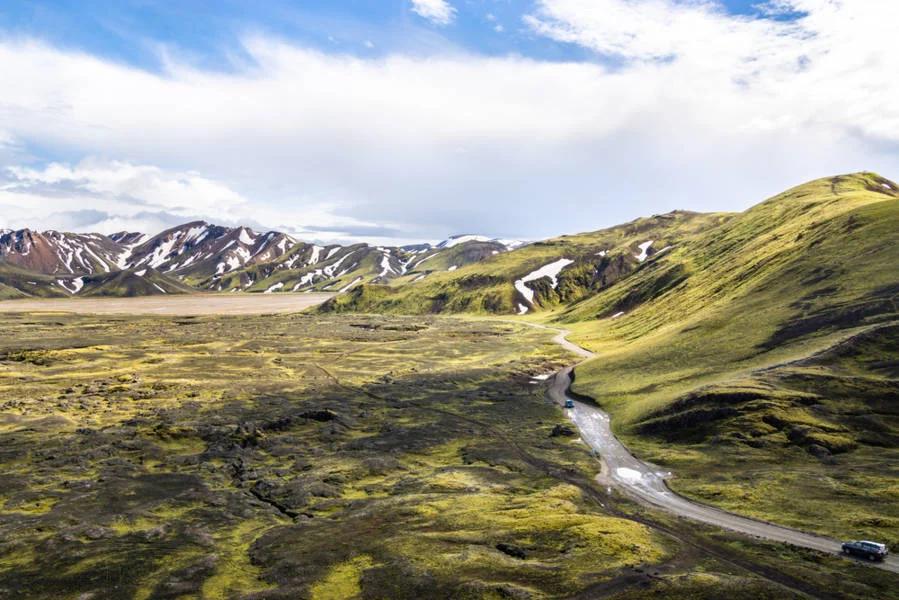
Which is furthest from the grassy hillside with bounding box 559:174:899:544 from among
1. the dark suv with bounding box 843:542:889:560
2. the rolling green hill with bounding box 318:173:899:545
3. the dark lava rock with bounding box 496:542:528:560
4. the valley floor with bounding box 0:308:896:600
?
the dark lava rock with bounding box 496:542:528:560

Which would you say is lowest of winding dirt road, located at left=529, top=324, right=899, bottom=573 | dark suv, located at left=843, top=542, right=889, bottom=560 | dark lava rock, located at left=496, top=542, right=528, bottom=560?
dark lava rock, located at left=496, top=542, right=528, bottom=560

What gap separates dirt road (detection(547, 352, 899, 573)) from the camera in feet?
168

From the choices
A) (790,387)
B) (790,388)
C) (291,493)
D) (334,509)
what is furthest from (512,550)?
(790,387)

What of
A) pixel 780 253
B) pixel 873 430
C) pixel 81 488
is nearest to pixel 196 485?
pixel 81 488

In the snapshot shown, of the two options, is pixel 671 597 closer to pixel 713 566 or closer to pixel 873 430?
pixel 713 566

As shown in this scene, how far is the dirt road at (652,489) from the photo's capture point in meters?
51.2

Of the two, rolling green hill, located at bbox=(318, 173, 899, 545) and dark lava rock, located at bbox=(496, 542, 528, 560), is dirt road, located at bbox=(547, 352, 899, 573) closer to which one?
rolling green hill, located at bbox=(318, 173, 899, 545)

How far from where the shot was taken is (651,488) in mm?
70000

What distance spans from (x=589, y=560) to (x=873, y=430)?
2330 inches

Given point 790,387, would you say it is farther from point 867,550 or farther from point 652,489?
point 867,550

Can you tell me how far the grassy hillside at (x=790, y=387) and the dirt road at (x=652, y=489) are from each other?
7.86ft

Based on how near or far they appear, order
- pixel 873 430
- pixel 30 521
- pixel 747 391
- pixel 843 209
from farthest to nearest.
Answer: pixel 843 209 → pixel 747 391 → pixel 873 430 → pixel 30 521

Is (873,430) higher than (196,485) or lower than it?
higher

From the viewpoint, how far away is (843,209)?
179625 millimetres
